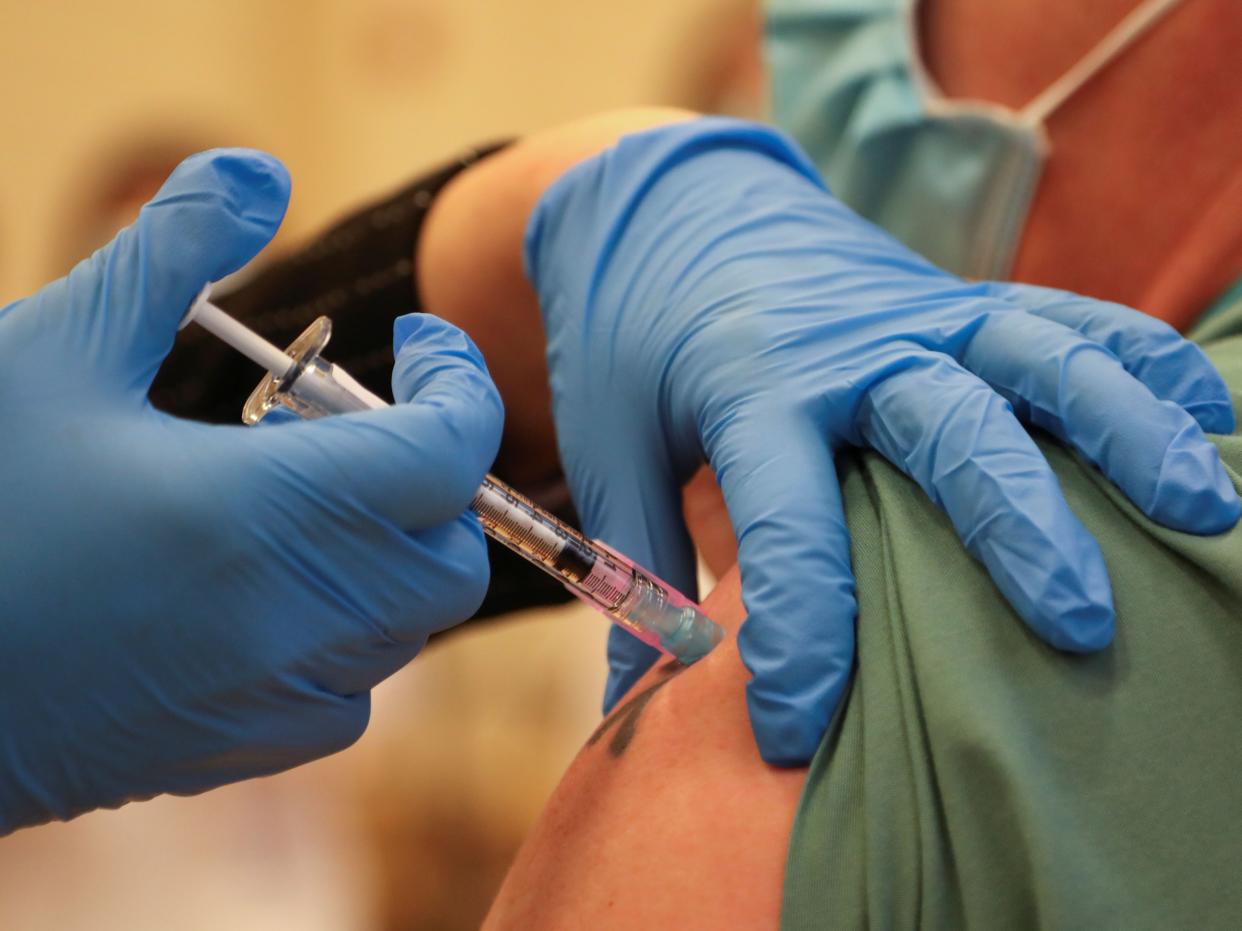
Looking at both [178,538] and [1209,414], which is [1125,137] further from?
[178,538]

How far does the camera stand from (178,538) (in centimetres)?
63

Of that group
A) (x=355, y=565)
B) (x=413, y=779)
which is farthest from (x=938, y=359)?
(x=413, y=779)

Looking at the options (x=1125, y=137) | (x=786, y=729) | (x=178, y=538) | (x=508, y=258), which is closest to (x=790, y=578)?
(x=786, y=729)

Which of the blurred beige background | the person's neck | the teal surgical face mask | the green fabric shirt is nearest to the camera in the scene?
the green fabric shirt

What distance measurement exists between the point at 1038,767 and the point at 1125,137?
34.7 inches

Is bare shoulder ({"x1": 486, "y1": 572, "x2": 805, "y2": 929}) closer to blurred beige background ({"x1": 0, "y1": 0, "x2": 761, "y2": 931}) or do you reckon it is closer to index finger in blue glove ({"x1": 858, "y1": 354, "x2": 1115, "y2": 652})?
index finger in blue glove ({"x1": 858, "y1": 354, "x2": 1115, "y2": 652})

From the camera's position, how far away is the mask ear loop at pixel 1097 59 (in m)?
1.19

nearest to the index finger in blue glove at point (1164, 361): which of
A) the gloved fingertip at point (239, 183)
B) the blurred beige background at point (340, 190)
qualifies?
the gloved fingertip at point (239, 183)

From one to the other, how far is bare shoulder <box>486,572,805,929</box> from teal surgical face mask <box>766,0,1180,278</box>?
74 cm

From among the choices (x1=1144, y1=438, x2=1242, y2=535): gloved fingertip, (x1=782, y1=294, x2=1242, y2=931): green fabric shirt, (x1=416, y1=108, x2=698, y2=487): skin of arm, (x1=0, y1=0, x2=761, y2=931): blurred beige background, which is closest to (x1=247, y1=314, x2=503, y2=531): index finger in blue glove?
(x1=782, y1=294, x2=1242, y2=931): green fabric shirt

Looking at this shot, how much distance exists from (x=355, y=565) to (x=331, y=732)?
0.41 ft

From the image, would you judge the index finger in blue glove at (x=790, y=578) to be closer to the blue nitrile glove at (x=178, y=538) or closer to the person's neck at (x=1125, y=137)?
the blue nitrile glove at (x=178, y=538)

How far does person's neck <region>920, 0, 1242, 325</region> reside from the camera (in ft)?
3.75

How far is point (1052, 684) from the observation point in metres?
0.63
